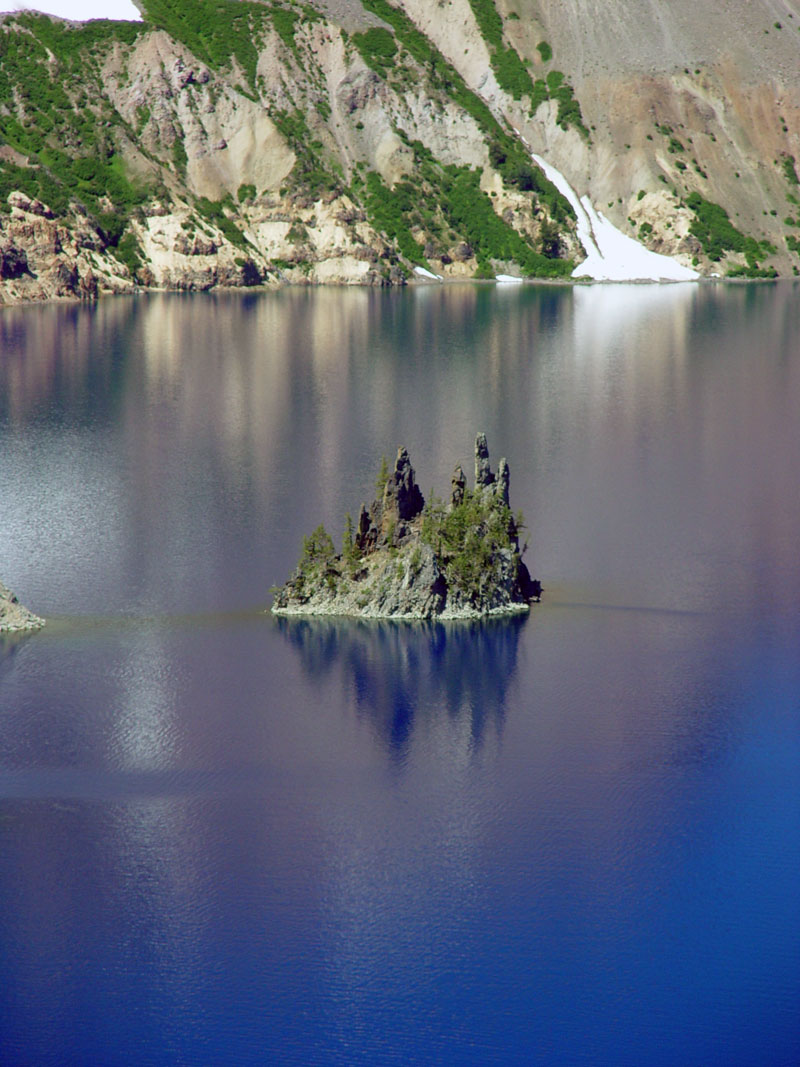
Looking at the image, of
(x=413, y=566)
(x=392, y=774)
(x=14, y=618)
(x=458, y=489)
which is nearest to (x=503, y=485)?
(x=458, y=489)

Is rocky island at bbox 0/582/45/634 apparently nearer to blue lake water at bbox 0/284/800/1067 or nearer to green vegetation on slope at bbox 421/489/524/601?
blue lake water at bbox 0/284/800/1067

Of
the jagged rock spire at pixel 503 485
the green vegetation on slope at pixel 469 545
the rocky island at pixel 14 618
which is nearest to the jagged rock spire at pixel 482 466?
the jagged rock spire at pixel 503 485

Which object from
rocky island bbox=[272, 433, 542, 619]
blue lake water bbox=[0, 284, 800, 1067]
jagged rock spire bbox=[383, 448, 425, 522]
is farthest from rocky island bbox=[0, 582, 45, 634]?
jagged rock spire bbox=[383, 448, 425, 522]

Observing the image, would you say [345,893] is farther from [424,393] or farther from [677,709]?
[424,393]

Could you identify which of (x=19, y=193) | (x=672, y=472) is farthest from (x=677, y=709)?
(x=19, y=193)

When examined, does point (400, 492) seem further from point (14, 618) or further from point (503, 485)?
point (14, 618)

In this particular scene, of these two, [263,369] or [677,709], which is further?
[263,369]

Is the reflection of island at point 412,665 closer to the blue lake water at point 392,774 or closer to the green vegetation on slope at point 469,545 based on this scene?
the blue lake water at point 392,774
